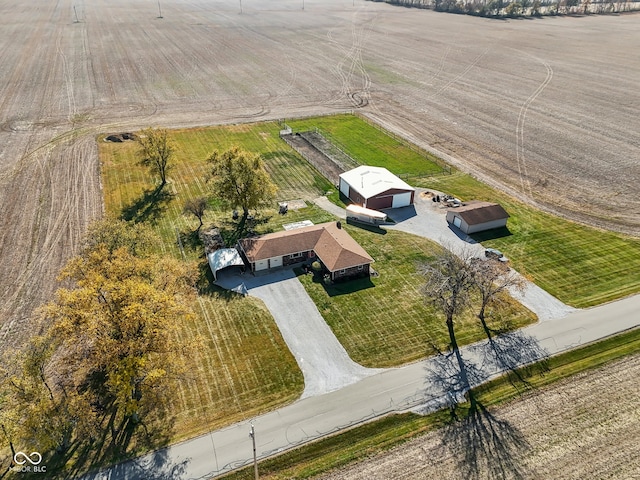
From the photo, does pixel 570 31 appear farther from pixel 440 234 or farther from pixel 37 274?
pixel 37 274

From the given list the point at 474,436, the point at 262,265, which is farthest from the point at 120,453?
the point at 474,436

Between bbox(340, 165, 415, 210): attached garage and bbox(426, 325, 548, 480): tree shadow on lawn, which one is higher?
bbox(340, 165, 415, 210): attached garage

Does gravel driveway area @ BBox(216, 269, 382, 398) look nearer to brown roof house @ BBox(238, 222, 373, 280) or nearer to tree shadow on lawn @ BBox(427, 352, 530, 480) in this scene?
brown roof house @ BBox(238, 222, 373, 280)

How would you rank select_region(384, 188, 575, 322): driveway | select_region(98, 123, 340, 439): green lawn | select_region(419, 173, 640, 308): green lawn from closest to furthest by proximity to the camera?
1. select_region(98, 123, 340, 439): green lawn
2. select_region(384, 188, 575, 322): driveway
3. select_region(419, 173, 640, 308): green lawn

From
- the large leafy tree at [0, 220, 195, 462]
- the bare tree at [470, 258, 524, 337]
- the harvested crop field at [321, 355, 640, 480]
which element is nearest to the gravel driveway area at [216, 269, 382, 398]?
the harvested crop field at [321, 355, 640, 480]

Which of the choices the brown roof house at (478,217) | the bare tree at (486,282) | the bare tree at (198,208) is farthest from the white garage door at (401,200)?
the bare tree at (198,208)

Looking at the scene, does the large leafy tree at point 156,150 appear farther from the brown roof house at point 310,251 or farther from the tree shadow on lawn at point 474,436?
the tree shadow on lawn at point 474,436

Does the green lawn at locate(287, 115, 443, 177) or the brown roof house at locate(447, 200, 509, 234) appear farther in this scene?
the green lawn at locate(287, 115, 443, 177)

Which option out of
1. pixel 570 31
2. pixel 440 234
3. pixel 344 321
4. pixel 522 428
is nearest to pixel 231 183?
pixel 344 321
